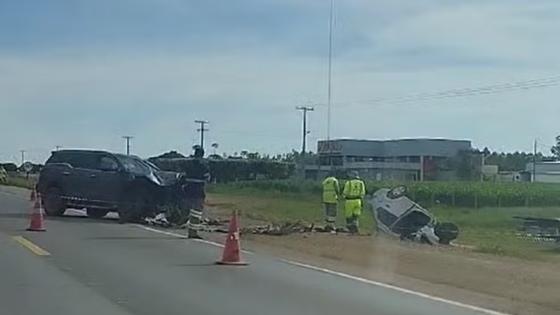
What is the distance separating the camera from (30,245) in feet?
71.1

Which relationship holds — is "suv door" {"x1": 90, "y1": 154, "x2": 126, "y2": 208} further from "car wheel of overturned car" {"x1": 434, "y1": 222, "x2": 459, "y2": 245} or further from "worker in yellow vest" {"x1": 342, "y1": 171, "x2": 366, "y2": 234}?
"car wheel of overturned car" {"x1": 434, "y1": 222, "x2": 459, "y2": 245}

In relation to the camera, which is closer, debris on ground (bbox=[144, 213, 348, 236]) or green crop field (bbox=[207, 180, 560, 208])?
debris on ground (bbox=[144, 213, 348, 236])

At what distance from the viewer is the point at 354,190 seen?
29828 millimetres

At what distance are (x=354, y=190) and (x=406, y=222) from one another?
1.79m

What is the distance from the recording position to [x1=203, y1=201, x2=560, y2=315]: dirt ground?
15.4m

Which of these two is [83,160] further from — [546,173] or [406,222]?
[546,173]

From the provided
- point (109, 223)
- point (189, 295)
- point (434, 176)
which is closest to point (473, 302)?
point (189, 295)

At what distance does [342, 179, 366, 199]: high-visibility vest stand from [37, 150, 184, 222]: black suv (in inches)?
190

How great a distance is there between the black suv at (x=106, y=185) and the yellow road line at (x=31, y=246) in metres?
8.00

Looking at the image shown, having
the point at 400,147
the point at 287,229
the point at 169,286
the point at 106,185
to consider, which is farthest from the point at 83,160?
the point at 400,147

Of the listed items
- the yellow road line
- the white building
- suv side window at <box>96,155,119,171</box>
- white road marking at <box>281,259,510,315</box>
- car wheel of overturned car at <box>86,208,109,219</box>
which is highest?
the white building

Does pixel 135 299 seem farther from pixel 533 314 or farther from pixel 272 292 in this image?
pixel 533 314

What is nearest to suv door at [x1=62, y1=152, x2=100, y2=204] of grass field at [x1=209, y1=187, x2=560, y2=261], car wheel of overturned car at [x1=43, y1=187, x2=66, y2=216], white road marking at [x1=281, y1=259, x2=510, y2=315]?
car wheel of overturned car at [x1=43, y1=187, x2=66, y2=216]

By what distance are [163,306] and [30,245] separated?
925cm
